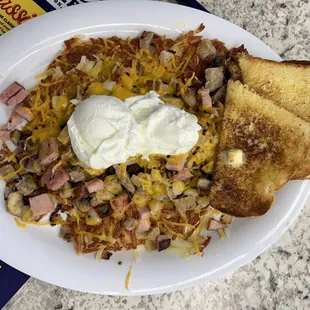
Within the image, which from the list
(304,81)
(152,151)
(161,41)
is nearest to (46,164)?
(152,151)

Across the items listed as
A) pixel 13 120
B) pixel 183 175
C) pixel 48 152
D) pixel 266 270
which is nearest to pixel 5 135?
pixel 13 120

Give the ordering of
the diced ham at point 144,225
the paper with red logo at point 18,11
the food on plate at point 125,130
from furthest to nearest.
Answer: the paper with red logo at point 18,11
the diced ham at point 144,225
the food on plate at point 125,130

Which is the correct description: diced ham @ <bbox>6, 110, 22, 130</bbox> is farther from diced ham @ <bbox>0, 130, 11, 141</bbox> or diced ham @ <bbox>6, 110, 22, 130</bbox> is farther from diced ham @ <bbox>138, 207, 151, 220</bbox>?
diced ham @ <bbox>138, 207, 151, 220</bbox>

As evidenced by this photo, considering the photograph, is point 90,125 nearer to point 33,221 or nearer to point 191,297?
point 33,221

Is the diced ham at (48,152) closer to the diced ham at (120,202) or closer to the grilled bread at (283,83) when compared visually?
the diced ham at (120,202)

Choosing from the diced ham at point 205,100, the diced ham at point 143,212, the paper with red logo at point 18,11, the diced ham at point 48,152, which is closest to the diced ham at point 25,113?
the diced ham at point 48,152

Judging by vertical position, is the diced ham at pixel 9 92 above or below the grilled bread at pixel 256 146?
above

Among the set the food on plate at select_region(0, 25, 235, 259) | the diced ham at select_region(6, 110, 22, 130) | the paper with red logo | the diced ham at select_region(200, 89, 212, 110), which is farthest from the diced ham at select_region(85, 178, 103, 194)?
the paper with red logo


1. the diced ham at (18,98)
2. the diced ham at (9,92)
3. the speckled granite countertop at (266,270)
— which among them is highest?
the diced ham at (9,92)
